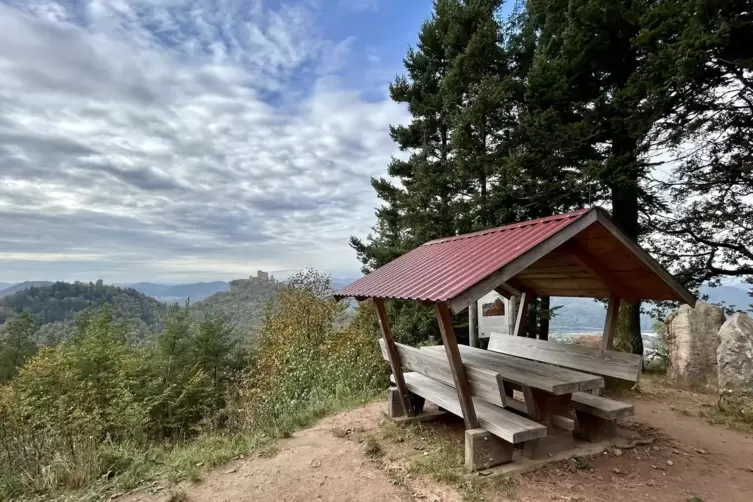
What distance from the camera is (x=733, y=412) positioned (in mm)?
5105

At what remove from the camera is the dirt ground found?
318 cm

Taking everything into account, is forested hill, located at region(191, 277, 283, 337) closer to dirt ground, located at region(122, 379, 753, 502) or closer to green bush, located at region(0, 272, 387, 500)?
green bush, located at region(0, 272, 387, 500)

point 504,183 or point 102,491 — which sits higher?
point 504,183

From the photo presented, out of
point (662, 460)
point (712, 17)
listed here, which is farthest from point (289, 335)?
point (712, 17)

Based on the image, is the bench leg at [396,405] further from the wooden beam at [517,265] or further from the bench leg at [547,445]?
the wooden beam at [517,265]

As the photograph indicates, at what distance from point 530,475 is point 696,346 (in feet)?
18.0

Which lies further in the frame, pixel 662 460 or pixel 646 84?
pixel 646 84

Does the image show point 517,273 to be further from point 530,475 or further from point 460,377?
point 530,475

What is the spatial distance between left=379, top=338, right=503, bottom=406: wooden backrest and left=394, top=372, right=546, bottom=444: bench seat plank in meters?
0.21

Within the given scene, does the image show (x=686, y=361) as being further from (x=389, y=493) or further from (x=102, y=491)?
(x=102, y=491)

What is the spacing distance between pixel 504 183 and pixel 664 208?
3.44 meters

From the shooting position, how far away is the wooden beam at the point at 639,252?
138 inches

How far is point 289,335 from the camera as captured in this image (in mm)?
10930

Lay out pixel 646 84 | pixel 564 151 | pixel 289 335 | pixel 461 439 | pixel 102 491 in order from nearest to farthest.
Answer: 1. pixel 102 491
2. pixel 461 439
3. pixel 646 84
4. pixel 564 151
5. pixel 289 335
